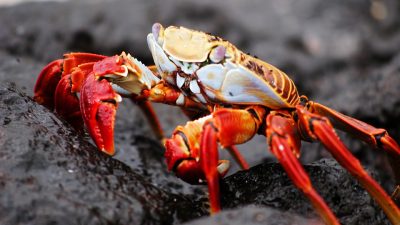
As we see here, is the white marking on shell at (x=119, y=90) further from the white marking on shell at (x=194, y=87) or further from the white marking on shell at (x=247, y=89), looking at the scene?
the white marking on shell at (x=247, y=89)

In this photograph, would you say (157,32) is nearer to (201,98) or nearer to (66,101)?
(201,98)

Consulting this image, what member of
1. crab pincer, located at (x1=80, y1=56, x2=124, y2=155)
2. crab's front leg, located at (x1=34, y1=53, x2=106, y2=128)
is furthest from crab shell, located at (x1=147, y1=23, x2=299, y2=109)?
crab's front leg, located at (x1=34, y1=53, x2=106, y2=128)

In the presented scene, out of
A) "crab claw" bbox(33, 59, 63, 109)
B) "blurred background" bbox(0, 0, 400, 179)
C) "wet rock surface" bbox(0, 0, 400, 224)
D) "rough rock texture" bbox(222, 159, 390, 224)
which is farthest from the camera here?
"blurred background" bbox(0, 0, 400, 179)

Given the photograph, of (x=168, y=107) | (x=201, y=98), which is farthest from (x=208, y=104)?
(x=168, y=107)

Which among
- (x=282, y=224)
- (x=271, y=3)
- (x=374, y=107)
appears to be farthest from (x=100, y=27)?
(x=282, y=224)

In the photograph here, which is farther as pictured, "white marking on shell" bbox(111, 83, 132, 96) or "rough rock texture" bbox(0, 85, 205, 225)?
"white marking on shell" bbox(111, 83, 132, 96)

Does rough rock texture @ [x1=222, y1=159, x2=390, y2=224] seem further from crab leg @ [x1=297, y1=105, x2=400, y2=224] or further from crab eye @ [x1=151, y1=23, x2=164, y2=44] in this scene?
crab eye @ [x1=151, y1=23, x2=164, y2=44]

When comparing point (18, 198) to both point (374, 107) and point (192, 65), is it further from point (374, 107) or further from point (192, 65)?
point (374, 107)
